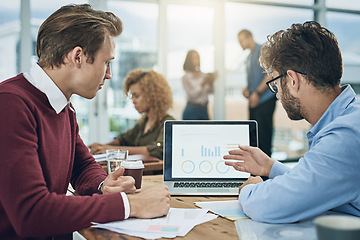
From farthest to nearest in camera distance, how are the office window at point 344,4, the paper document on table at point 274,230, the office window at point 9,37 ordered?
the office window at point 344,4, the office window at point 9,37, the paper document on table at point 274,230

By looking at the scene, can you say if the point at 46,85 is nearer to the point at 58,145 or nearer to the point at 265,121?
the point at 58,145

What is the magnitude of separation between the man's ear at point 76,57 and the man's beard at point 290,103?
0.70m

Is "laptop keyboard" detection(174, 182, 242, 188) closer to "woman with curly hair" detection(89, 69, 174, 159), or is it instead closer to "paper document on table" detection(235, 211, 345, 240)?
"paper document on table" detection(235, 211, 345, 240)

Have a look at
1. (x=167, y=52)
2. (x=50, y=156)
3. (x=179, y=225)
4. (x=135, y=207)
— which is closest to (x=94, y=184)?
(x=50, y=156)

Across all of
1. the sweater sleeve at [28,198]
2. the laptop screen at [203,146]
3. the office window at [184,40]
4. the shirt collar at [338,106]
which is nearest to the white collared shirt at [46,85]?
the sweater sleeve at [28,198]

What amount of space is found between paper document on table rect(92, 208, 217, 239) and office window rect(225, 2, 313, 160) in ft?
13.2

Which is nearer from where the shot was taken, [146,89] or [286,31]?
[286,31]

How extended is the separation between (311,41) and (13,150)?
3.19 feet

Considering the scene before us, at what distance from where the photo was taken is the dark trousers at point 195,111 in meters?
4.76

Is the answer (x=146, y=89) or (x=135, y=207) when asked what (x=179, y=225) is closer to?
(x=135, y=207)

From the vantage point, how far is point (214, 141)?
154 centimetres

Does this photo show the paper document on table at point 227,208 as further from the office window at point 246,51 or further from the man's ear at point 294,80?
the office window at point 246,51

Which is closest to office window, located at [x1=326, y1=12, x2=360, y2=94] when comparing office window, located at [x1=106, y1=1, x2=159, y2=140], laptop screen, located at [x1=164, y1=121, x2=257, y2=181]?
office window, located at [x1=106, y1=1, x2=159, y2=140]

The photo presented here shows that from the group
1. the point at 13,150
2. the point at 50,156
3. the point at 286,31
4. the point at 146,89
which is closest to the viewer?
the point at 13,150
